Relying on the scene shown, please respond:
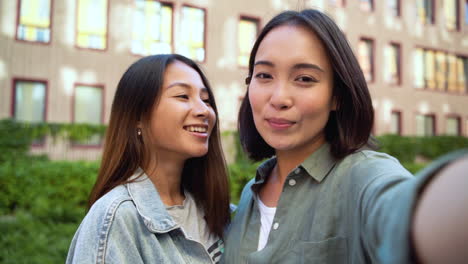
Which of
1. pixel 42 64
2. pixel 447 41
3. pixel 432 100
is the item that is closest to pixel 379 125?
pixel 432 100

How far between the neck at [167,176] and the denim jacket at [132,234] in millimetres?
227

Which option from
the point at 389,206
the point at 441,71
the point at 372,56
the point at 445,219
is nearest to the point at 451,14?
the point at 441,71

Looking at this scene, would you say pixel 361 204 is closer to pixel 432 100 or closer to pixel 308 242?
pixel 308 242

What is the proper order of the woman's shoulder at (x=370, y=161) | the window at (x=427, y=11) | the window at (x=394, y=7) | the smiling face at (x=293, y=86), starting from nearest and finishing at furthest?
the woman's shoulder at (x=370, y=161), the smiling face at (x=293, y=86), the window at (x=394, y=7), the window at (x=427, y=11)

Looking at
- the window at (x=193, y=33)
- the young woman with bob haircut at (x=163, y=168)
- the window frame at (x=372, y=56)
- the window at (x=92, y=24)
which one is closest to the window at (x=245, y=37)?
the window at (x=193, y=33)

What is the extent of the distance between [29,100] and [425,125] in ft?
67.9

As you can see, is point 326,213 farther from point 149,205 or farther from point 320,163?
point 149,205

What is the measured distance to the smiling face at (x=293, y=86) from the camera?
5.37 feet

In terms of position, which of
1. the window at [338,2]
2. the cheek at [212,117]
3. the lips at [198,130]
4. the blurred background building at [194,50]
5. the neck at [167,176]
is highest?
the window at [338,2]

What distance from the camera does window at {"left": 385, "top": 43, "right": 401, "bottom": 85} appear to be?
73.4ft

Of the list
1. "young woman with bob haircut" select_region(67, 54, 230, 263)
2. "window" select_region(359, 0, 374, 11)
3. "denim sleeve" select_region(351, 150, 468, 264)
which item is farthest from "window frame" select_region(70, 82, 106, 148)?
"window" select_region(359, 0, 374, 11)

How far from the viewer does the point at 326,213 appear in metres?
1.53

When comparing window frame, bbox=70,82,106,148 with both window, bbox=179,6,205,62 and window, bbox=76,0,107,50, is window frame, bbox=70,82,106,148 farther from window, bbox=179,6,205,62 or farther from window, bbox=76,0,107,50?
window, bbox=179,6,205,62

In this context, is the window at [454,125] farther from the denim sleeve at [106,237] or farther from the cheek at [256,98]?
the denim sleeve at [106,237]
